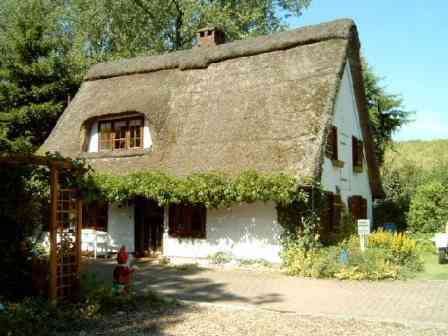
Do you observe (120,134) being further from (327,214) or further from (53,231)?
(53,231)

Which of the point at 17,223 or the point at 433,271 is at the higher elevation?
the point at 17,223

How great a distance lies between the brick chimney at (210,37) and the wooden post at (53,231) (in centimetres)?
1285

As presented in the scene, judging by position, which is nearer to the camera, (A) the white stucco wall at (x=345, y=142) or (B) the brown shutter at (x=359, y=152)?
(A) the white stucco wall at (x=345, y=142)

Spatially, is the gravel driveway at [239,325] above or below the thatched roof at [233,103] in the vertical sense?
below

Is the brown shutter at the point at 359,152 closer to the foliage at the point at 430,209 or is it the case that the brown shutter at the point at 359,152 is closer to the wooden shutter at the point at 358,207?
the wooden shutter at the point at 358,207

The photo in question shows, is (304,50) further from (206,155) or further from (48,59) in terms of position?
(48,59)

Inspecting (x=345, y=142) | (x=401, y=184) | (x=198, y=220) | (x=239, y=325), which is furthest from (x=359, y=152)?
(x=239, y=325)

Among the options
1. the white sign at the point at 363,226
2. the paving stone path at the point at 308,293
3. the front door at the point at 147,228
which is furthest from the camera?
the front door at the point at 147,228

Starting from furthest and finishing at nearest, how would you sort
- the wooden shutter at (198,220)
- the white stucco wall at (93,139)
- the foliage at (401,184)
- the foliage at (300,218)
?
the foliage at (401,184)
the white stucco wall at (93,139)
the wooden shutter at (198,220)
the foliage at (300,218)

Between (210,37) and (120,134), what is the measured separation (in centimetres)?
573

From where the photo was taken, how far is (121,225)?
16812 millimetres

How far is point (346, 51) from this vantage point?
1580cm

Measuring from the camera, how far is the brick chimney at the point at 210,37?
20.2 meters

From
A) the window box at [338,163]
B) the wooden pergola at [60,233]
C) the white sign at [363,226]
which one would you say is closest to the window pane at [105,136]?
the window box at [338,163]
